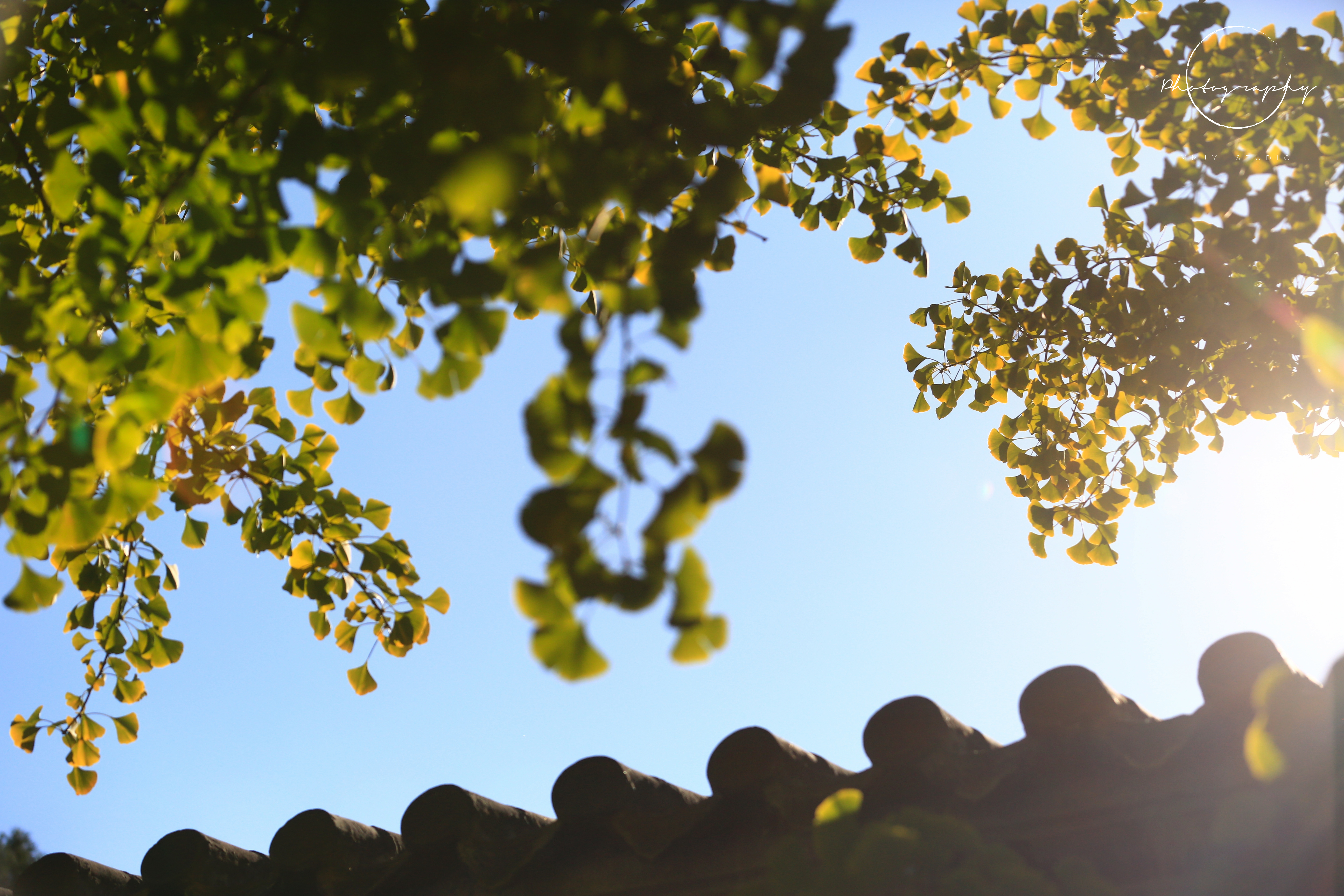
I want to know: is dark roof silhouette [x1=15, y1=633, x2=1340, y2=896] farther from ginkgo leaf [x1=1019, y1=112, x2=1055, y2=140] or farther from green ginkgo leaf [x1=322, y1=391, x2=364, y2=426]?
ginkgo leaf [x1=1019, y1=112, x2=1055, y2=140]

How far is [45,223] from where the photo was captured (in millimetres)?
2994

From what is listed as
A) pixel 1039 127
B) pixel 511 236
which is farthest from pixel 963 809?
pixel 1039 127

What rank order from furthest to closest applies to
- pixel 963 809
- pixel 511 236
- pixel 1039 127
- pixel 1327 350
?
pixel 1039 127 < pixel 1327 350 < pixel 963 809 < pixel 511 236

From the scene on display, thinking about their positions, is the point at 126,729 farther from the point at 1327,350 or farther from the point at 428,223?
the point at 1327,350

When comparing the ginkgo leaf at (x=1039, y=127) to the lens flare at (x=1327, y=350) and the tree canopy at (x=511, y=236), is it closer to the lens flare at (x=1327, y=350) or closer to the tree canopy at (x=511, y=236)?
the tree canopy at (x=511, y=236)

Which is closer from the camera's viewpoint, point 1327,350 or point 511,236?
point 511,236

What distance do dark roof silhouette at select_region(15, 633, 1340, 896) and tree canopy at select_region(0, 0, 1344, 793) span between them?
664 millimetres

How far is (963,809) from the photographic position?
1.94 metres

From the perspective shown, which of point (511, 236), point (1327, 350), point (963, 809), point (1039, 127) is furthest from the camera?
point (1039, 127)

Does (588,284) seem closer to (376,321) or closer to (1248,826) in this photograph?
(376,321)

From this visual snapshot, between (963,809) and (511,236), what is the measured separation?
5.57 ft

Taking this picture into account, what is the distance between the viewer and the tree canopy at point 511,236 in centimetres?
119

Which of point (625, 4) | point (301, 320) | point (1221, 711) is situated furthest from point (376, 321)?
point (1221, 711)

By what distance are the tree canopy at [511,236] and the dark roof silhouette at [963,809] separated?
2.18 feet
